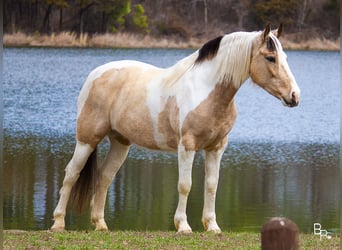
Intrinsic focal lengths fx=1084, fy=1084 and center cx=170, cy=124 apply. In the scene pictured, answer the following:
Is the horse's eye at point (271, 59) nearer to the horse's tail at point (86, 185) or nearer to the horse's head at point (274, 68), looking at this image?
the horse's head at point (274, 68)

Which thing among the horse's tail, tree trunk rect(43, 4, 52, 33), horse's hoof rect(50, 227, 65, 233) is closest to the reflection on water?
the horse's tail

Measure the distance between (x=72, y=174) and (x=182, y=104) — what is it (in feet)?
4.94

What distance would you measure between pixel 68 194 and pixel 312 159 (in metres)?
9.55

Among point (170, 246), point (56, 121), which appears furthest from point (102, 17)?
point (170, 246)

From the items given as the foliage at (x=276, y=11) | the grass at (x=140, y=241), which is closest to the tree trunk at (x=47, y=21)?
the foliage at (x=276, y=11)

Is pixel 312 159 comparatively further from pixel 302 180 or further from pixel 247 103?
pixel 247 103

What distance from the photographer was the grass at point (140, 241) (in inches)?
315

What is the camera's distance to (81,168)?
32.3 ft

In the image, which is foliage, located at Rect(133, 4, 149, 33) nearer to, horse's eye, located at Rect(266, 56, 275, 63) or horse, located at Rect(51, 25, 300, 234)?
horse, located at Rect(51, 25, 300, 234)

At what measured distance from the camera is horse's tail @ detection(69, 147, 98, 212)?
992 cm

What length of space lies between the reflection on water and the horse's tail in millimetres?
1725

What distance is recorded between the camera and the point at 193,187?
14703 millimetres

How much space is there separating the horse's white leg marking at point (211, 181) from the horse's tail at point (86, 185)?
119 centimetres

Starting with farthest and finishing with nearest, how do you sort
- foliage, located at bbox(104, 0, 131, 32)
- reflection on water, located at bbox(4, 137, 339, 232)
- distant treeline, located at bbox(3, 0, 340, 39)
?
foliage, located at bbox(104, 0, 131, 32), distant treeline, located at bbox(3, 0, 340, 39), reflection on water, located at bbox(4, 137, 339, 232)
